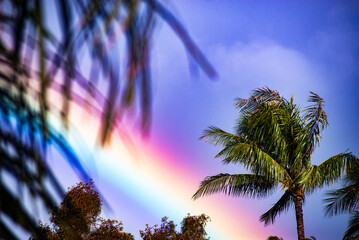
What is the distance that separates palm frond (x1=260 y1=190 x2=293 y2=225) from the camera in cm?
898

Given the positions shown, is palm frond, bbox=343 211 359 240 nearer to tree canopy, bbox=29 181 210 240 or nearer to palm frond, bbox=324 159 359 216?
palm frond, bbox=324 159 359 216

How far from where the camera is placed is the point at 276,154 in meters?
8.48

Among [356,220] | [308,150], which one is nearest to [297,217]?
[308,150]

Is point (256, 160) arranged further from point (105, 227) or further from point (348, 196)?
point (105, 227)

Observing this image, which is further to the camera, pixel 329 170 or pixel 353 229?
pixel 353 229

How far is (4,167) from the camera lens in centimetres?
52

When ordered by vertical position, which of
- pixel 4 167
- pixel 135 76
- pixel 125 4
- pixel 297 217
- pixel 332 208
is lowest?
pixel 4 167

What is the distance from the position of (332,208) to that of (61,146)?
10.5 m

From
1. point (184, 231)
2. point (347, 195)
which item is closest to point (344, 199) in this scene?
point (347, 195)

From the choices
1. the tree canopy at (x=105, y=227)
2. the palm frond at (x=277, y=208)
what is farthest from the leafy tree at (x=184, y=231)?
the palm frond at (x=277, y=208)

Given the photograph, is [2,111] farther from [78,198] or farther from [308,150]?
[78,198]

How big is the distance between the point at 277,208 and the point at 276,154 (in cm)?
206

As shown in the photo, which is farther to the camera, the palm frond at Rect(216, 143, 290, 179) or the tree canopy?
the tree canopy

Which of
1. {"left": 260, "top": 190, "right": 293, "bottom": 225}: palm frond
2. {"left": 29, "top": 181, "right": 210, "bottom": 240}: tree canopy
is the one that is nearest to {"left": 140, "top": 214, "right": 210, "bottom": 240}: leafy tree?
{"left": 29, "top": 181, "right": 210, "bottom": 240}: tree canopy
